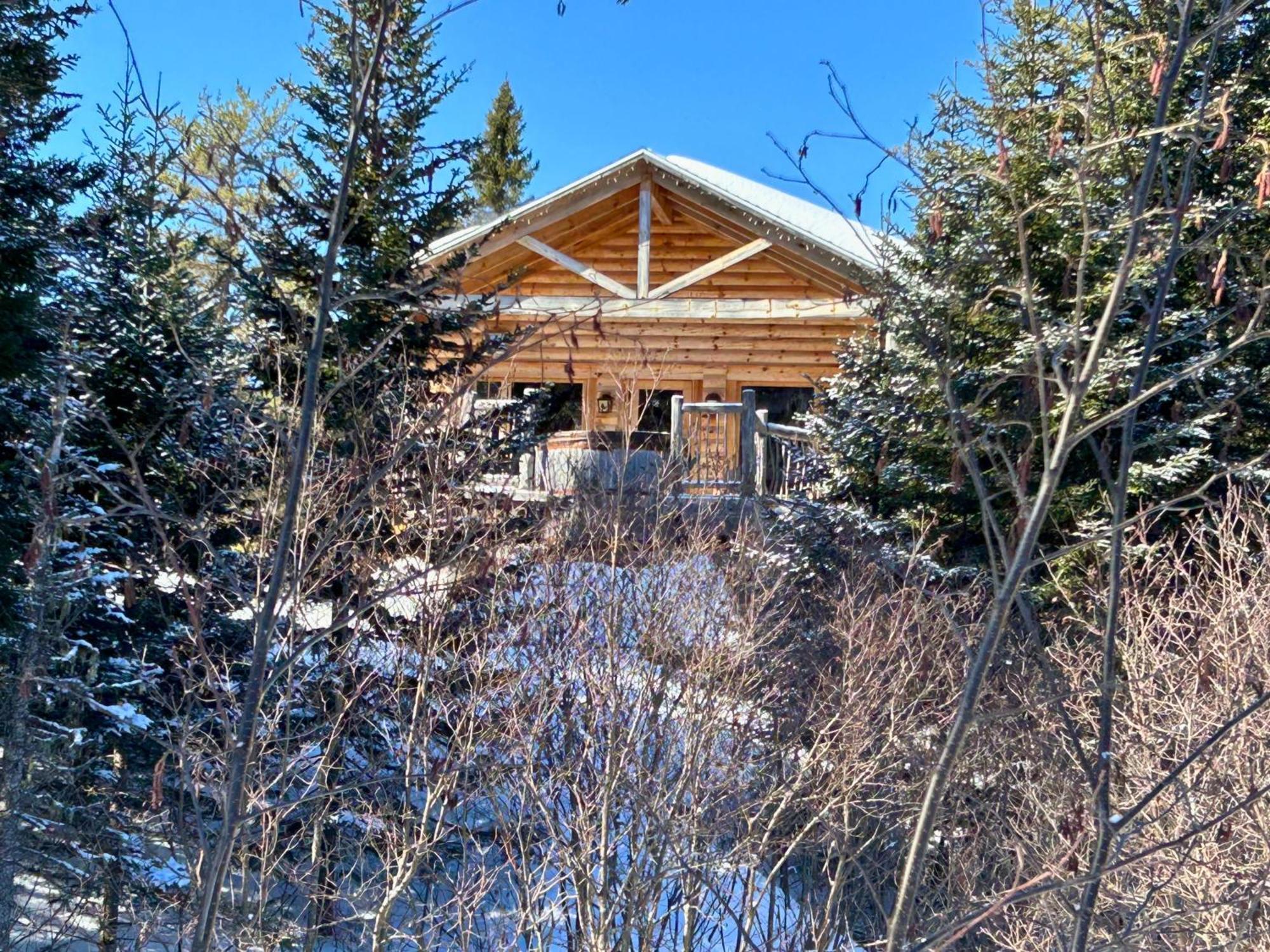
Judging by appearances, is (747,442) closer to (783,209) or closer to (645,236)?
(645,236)

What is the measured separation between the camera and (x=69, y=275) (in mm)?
9352

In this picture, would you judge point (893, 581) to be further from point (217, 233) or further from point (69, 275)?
point (217, 233)

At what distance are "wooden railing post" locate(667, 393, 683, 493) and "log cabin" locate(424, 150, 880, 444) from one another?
2.18 metres

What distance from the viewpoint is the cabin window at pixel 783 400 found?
1719cm

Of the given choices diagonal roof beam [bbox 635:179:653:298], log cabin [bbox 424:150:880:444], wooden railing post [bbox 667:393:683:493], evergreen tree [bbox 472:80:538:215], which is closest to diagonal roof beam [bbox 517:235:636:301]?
log cabin [bbox 424:150:880:444]

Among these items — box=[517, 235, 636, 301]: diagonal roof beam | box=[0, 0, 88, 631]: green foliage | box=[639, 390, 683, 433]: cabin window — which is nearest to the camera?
box=[0, 0, 88, 631]: green foliage

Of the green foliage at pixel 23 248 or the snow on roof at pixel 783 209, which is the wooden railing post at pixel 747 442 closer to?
the snow on roof at pixel 783 209

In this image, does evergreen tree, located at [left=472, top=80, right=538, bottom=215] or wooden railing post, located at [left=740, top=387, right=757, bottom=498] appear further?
evergreen tree, located at [left=472, top=80, right=538, bottom=215]

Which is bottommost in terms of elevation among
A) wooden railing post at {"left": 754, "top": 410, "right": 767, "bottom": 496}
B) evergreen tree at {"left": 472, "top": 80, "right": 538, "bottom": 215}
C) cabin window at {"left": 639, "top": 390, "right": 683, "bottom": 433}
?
wooden railing post at {"left": 754, "top": 410, "right": 767, "bottom": 496}

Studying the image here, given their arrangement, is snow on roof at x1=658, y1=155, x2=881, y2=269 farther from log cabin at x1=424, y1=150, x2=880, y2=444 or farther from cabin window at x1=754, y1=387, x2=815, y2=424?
cabin window at x1=754, y1=387, x2=815, y2=424

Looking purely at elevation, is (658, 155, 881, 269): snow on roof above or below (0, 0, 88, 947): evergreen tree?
above

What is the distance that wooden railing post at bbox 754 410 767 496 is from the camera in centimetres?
1137

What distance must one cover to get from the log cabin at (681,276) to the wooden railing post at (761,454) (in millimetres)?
2447

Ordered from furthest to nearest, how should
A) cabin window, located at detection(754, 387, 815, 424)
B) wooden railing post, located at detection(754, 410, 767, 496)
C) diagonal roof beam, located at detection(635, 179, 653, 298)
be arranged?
cabin window, located at detection(754, 387, 815, 424)
diagonal roof beam, located at detection(635, 179, 653, 298)
wooden railing post, located at detection(754, 410, 767, 496)
